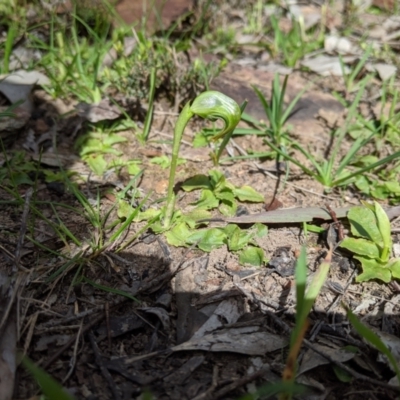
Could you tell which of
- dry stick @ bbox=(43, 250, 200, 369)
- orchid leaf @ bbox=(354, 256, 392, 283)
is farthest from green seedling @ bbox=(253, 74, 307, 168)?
dry stick @ bbox=(43, 250, 200, 369)

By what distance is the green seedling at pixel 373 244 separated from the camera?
183 centimetres

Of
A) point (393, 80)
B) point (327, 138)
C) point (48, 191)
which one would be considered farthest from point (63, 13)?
point (393, 80)

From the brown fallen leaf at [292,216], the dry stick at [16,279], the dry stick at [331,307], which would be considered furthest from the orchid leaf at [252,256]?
the dry stick at [16,279]

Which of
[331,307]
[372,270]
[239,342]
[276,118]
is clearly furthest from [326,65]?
[239,342]

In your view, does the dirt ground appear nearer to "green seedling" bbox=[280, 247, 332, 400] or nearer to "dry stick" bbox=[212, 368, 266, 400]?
"dry stick" bbox=[212, 368, 266, 400]

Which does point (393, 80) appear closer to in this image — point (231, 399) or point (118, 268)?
point (118, 268)

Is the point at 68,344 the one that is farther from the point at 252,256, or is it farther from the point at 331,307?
the point at 331,307

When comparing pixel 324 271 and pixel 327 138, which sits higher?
pixel 324 271

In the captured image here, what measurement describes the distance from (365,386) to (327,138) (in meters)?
1.60

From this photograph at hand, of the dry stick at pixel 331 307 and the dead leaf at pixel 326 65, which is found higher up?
the dead leaf at pixel 326 65

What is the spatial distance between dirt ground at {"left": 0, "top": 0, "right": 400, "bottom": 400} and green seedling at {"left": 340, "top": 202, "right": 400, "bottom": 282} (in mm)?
57

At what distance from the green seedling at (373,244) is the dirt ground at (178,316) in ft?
0.19

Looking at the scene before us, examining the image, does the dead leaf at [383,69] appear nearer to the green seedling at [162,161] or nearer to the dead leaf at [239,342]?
the green seedling at [162,161]

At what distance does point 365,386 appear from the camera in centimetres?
151
